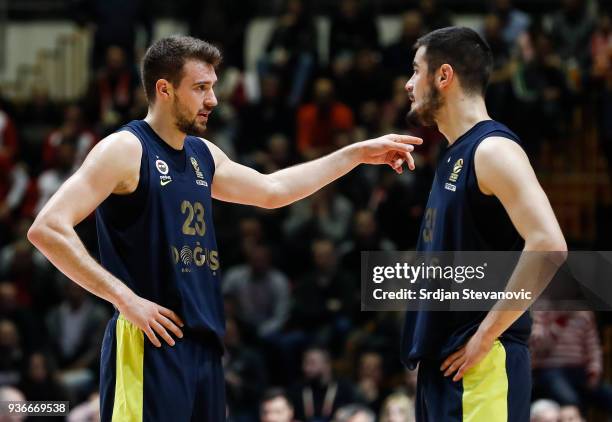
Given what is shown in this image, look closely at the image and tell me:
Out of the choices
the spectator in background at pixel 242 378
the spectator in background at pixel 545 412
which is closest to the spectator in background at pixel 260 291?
the spectator in background at pixel 242 378

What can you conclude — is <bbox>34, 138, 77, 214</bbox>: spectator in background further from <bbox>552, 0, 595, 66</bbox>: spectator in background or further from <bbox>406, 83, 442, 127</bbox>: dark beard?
<bbox>406, 83, 442, 127</bbox>: dark beard

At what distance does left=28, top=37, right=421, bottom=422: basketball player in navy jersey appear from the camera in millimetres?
5621

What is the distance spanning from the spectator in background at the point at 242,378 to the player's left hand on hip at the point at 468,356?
623cm

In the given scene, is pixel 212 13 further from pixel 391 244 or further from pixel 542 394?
pixel 542 394

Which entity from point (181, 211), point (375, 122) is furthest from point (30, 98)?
point (181, 211)

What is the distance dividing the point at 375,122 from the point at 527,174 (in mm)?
9409

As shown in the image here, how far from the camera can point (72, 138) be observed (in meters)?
15.7

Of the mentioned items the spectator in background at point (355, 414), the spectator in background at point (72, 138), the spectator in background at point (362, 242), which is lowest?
the spectator in background at point (355, 414)

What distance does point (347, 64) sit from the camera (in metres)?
16.1

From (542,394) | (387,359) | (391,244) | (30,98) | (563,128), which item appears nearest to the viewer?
(542,394)

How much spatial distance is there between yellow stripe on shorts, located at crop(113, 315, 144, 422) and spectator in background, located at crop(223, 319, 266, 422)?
6.09 metres

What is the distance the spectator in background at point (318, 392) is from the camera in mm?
11781

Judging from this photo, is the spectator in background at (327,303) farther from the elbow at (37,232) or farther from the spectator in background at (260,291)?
the elbow at (37,232)

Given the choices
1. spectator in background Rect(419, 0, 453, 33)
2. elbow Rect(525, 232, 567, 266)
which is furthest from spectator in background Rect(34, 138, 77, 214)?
elbow Rect(525, 232, 567, 266)
